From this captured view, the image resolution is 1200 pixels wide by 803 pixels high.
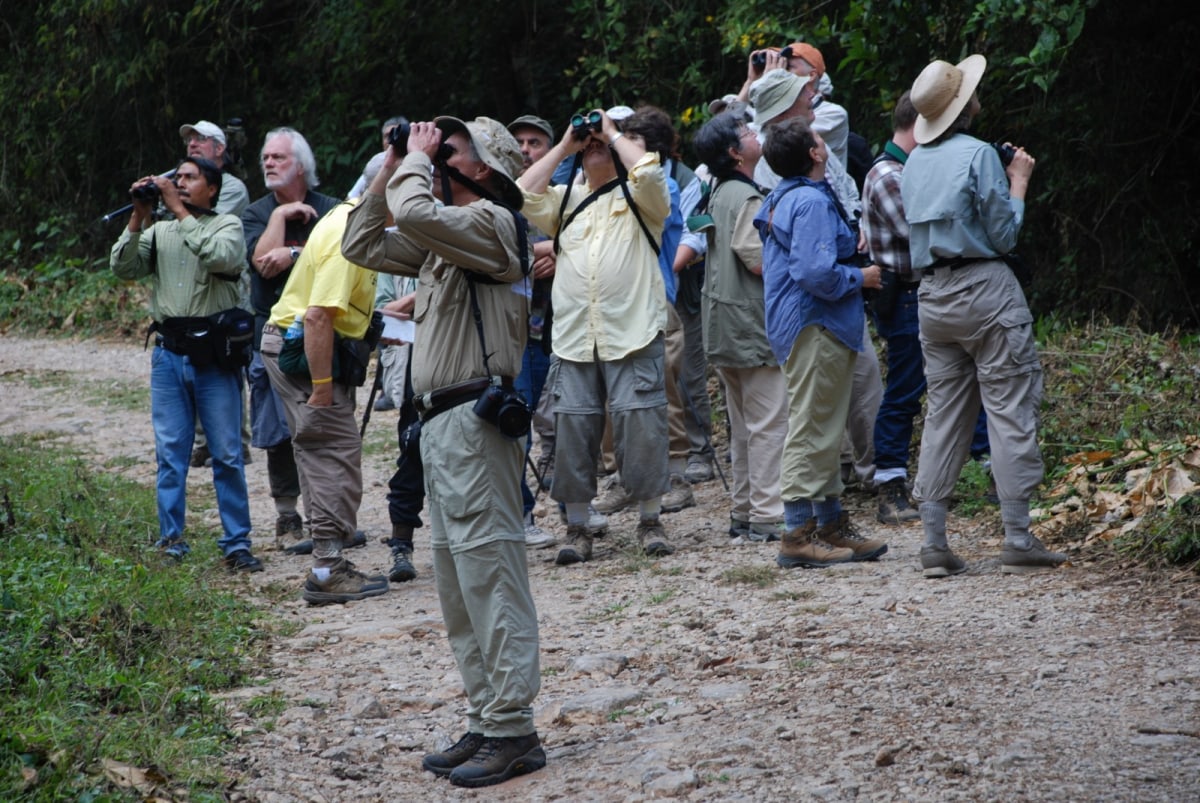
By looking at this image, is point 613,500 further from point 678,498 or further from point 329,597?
point 329,597

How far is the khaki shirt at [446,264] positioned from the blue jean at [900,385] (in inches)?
122

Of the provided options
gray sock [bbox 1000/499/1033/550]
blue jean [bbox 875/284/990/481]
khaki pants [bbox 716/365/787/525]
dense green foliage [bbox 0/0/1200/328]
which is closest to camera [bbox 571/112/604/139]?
khaki pants [bbox 716/365/787/525]

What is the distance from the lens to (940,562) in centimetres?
572

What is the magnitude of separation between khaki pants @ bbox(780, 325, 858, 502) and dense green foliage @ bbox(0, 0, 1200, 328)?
2.67 m

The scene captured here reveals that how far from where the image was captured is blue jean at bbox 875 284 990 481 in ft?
22.6

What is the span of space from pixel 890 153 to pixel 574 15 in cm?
811

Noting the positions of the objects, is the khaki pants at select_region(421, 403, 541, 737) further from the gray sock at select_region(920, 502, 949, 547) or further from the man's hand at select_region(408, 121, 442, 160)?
the gray sock at select_region(920, 502, 949, 547)

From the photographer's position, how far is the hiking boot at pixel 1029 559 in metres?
5.62

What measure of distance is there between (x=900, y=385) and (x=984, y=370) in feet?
4.80

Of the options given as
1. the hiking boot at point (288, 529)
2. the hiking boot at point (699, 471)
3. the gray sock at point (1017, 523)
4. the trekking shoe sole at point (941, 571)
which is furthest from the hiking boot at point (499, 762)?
the hiking boot at point (699, 471)

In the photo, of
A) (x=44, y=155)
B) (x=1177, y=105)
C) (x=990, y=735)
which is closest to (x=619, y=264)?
(x=990, y=735)

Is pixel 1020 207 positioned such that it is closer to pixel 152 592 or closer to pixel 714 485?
pixel 714 485

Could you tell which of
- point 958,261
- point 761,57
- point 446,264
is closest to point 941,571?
point 958,261

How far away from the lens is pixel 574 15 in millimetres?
13898
